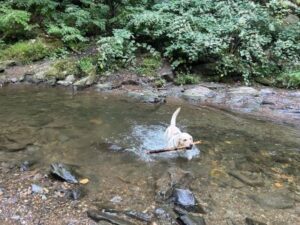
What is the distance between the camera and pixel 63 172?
5.07 meters

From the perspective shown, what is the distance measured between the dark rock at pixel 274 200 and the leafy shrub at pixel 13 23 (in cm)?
932

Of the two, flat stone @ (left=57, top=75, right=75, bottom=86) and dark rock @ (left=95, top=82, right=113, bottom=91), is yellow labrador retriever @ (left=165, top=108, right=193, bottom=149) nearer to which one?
dark rock @ (left=95, top=82, right=113, bottom=91)

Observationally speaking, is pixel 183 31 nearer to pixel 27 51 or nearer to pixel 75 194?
pixel 27 51

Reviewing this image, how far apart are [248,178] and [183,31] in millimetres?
6845

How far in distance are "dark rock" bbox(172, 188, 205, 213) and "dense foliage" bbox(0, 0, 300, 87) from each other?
21.6 ft

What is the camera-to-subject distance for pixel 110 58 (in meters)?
11.4

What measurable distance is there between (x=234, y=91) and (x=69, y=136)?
5.36 meters

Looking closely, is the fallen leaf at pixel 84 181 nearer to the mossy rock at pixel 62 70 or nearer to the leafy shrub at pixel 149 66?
the mossy rock at pixel 62 70

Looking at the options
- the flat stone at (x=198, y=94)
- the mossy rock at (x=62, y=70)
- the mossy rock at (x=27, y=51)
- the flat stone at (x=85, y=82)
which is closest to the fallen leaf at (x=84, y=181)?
the flat stone at (x=198, y=94)

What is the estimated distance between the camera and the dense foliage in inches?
442

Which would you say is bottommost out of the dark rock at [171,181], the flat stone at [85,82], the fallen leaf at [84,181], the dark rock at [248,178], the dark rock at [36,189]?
the flat stone at [85,82]

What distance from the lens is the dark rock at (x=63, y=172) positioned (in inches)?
196

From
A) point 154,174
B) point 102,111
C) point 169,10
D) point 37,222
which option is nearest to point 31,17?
point 169,10

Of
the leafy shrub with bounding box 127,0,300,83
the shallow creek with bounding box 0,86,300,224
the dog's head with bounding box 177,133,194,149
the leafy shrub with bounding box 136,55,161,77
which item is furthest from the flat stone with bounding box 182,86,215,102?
the dog's head with bounding box 177,133,194,149
